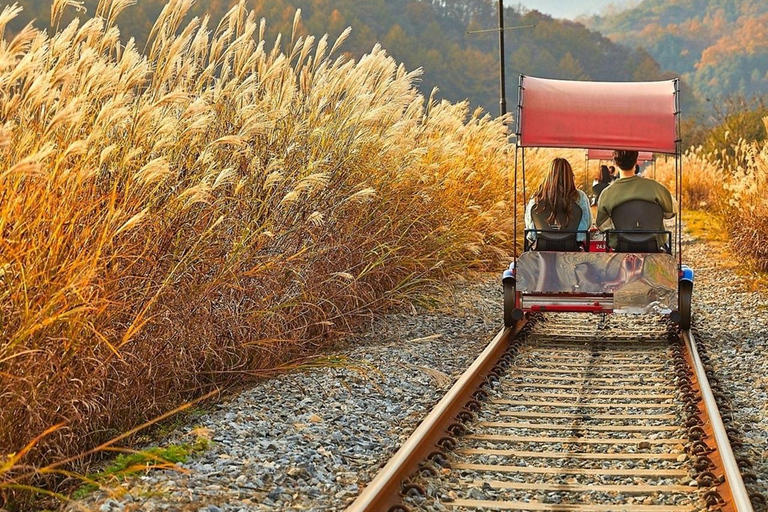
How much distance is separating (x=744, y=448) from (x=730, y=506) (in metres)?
1.27

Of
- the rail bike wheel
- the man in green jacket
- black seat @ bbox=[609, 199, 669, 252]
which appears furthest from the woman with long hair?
the rail bike wheel

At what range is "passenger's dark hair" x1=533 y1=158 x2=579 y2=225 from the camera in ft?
32.5

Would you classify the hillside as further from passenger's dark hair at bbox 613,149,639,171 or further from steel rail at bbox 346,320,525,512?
steel rail at bbox 346,320,525,512

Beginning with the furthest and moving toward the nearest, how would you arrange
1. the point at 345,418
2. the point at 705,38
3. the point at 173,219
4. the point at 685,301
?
1. the point at 705,38
2. the point at 685,301
3. the point at 345,418
4. the point at 173,219

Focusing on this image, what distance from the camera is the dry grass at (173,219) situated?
4.72 meters

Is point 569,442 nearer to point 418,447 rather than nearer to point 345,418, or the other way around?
point 418,447

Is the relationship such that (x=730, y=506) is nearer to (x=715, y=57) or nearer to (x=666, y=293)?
(x=666, y=293)

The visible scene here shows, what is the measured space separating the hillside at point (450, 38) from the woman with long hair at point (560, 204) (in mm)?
28139

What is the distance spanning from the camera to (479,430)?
6.47 meters

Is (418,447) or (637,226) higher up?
(637,226)

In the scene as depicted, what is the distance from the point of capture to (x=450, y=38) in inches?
3066

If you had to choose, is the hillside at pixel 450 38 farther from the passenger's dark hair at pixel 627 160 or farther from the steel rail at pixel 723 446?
the steel rail at pixel 723 446

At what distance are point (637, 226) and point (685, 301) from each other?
820mm

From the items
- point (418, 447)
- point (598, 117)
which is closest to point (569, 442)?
point (418, 447)
